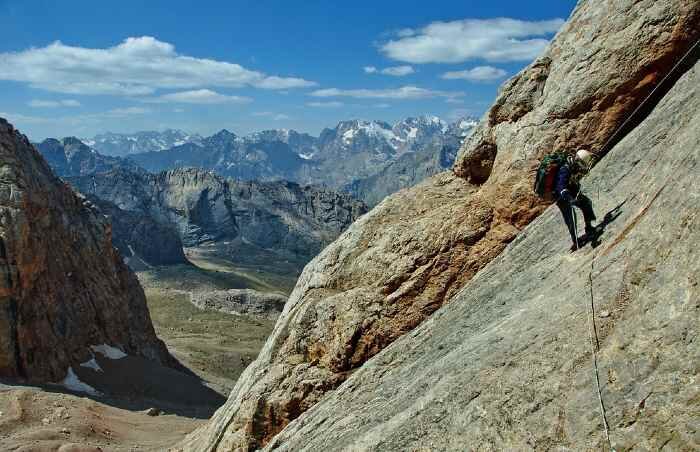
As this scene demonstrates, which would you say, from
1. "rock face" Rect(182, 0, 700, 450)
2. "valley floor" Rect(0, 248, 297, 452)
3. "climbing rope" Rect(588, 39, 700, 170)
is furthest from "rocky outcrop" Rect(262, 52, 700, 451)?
"valley floor" Rect(0, 248, 297, 452)

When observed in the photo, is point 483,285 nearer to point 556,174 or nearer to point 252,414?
point 556,174

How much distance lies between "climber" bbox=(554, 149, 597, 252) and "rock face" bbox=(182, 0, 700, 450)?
1.06m

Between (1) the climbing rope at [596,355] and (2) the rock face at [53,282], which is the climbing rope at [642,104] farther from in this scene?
(2) the rock face at [53,282]

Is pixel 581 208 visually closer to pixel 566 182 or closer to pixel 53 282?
pixel 566 182

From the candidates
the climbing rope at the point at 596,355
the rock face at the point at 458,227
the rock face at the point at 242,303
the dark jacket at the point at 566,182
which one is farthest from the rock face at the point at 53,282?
the rock face at the point at 242,303

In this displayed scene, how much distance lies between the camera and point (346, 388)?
62.2 ft

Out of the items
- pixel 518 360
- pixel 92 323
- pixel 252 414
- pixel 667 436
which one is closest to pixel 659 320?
pixel 667 436

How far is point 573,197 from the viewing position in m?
15.4

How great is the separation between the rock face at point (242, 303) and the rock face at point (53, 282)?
6084cm

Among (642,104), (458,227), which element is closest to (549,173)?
(642,104)

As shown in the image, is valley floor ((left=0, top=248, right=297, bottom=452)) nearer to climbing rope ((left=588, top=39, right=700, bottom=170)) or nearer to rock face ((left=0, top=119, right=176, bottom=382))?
rock face ((left=0, top=119, right=176, bottom=382))

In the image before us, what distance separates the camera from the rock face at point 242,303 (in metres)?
149

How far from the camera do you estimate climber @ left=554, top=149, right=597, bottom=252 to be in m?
15.1

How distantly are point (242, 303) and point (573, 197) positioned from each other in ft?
465
